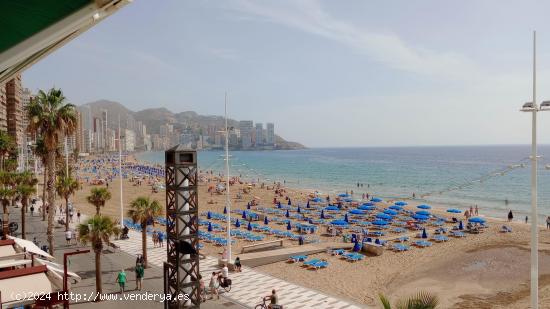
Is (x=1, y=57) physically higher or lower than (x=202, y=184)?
higher

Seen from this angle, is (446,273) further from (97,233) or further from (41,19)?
(41,19)

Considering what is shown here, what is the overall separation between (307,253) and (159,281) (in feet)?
32.2

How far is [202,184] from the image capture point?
76625 millimetres

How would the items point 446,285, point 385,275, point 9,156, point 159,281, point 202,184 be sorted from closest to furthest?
point 159,281, point 446,285, point 385,275, point 9,156, point 202,184

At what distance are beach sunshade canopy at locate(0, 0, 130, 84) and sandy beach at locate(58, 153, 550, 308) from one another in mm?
15068

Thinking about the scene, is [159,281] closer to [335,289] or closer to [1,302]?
[335,289]

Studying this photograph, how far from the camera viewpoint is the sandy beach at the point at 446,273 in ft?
56.3

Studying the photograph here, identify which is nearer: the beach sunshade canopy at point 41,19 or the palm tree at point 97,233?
the beach sunshade canopy at point 41,19

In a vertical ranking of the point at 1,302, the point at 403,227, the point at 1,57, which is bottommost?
the point at 403,227

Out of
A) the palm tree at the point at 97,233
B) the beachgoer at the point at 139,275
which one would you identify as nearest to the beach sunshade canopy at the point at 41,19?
the palm tree at the point at 97,233

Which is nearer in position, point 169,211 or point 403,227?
point 169,211

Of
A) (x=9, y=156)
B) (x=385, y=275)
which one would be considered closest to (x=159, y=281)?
(x=385, y=275)

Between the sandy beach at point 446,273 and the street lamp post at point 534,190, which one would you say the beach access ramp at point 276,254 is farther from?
the street lamp post at point 534,190

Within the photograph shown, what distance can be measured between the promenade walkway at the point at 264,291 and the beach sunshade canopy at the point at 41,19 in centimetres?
1252
